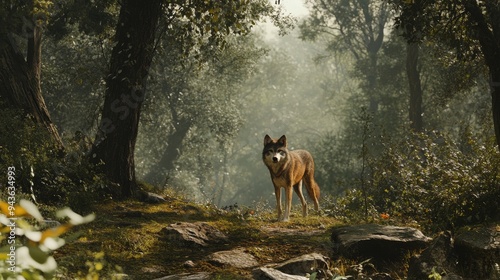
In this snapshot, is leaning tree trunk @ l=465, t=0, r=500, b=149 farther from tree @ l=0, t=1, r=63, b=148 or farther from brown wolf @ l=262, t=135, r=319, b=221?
tree @ l=0, t=1, r=63, b=148

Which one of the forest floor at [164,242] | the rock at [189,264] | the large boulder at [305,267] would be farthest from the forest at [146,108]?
the large boulder at [305,267]

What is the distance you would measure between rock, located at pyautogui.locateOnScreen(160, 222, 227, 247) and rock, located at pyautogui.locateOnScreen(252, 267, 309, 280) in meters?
2.54

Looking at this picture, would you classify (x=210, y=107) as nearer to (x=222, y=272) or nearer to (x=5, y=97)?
(x=5, y=97)

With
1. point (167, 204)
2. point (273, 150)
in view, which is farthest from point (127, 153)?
point (273, 150)

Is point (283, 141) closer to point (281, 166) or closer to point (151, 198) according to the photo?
point (281, 166)

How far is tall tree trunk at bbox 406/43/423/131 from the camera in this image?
2744cm

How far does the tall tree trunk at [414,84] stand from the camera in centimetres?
2744

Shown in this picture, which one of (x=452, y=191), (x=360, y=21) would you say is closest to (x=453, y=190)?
(x=452, y=191)

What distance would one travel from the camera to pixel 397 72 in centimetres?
4053

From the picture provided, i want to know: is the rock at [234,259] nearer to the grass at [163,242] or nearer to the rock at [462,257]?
the grass at [163,242]

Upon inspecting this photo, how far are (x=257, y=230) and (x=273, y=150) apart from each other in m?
2.26

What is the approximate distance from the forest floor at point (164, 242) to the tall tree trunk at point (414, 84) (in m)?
15.4

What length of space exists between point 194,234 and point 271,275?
307cm

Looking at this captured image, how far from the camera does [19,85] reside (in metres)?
15.0
